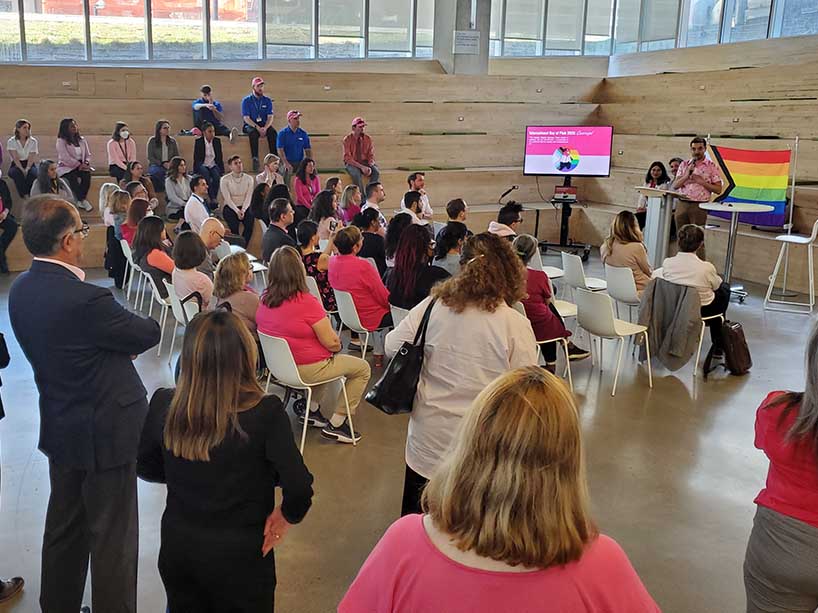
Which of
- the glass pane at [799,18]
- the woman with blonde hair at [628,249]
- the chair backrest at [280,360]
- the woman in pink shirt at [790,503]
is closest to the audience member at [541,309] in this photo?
the woman with blonde hair at [628,249]

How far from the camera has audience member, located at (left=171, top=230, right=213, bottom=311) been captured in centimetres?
508

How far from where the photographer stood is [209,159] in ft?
33.5

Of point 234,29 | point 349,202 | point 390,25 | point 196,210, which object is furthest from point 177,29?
point 349,202

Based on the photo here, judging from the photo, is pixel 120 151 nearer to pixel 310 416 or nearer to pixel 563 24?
pixel 310 416

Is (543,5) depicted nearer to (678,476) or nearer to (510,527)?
(678,476)

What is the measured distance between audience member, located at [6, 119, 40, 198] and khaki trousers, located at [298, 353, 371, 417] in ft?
20.5

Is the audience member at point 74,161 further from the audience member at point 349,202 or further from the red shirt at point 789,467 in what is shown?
the red shirt at point 789,467

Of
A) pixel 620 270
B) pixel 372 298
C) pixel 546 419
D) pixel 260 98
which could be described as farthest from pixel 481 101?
pixel 546 419

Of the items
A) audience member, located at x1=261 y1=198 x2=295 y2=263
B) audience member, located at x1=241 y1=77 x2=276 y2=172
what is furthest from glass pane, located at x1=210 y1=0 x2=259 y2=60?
audience member, located at x1=261 y1=198 x2=295 y2=263

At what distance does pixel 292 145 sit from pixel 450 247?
5.90 m

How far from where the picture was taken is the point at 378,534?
138 inches

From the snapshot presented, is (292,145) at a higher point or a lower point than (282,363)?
higher

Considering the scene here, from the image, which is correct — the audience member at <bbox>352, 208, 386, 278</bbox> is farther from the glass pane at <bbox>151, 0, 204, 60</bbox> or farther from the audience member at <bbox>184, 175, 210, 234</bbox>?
the glass pane at <bbox>151, 0, 204, 60</bbox>

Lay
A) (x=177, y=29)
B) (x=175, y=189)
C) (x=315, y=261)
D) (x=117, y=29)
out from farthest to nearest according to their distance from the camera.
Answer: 1. (x=177, y=29)
2. (x=117, y=29)
3. (x=175, y=189)
4. (x=315, y=261)
